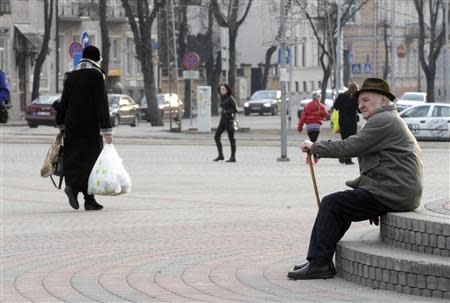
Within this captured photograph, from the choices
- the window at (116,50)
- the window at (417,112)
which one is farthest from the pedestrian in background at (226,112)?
the window at (116,50)

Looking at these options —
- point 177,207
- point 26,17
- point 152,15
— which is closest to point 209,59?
point 26,17

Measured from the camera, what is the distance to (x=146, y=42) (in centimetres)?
5897

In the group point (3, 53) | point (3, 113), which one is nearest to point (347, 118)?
point (3, 113)

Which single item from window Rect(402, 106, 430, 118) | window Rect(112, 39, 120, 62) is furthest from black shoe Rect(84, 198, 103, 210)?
window Rect(112, 39, 120, 62)

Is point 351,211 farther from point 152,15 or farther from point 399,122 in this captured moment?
point 152,15

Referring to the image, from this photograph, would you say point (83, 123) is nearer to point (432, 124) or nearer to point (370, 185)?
point (370, 185)

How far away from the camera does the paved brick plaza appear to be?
32.3 ft

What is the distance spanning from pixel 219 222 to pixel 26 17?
62706 mm

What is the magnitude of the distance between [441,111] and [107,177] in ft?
104

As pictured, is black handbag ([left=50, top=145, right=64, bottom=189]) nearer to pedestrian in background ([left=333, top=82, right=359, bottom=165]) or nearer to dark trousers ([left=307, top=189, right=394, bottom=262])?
dark trousers ([left=307, top=189, right=394, bottom=262])

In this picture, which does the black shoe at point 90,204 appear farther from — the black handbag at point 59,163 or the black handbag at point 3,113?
the black handbag at point 3,113

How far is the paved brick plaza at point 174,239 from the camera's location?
984cm

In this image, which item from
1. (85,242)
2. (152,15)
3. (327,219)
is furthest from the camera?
(152,15)

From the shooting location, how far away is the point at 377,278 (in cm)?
977
